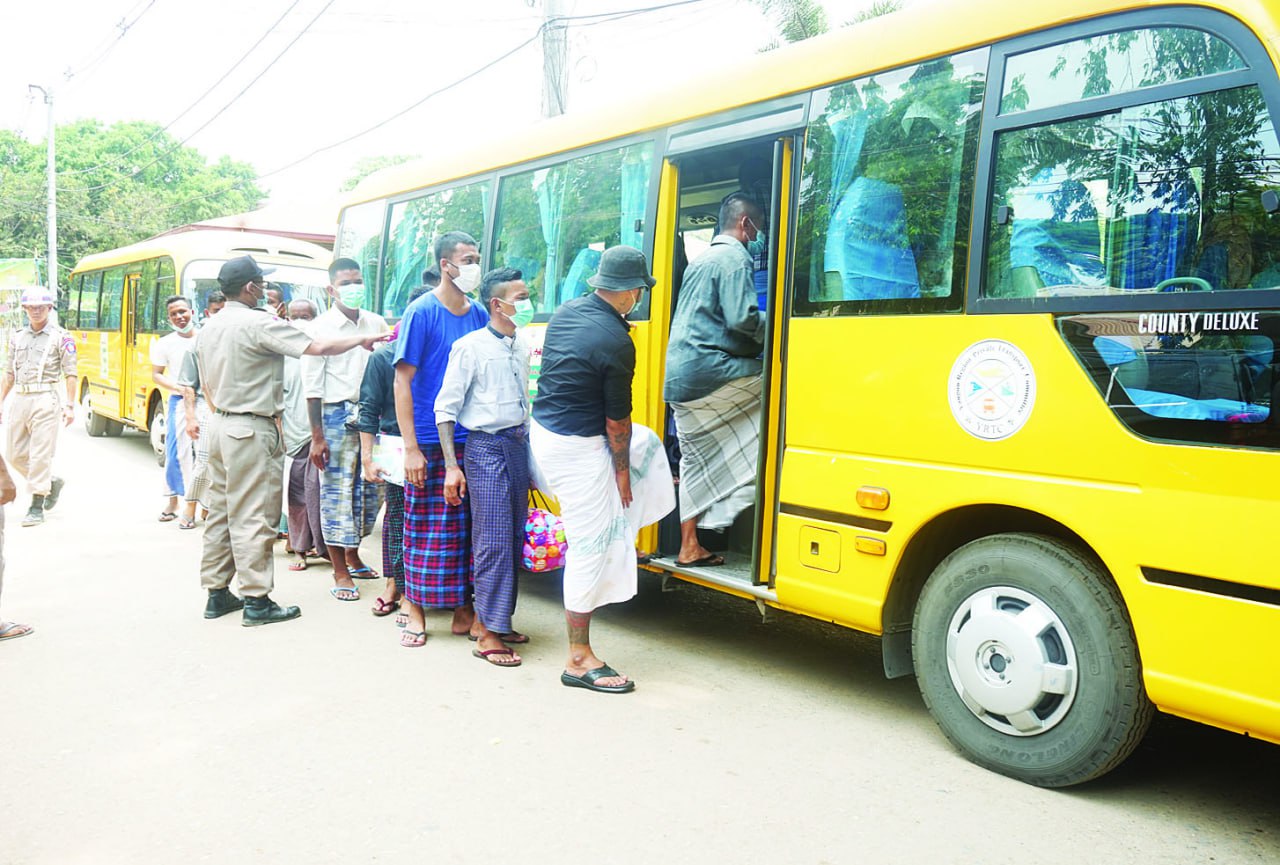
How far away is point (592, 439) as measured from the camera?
15.5 feet

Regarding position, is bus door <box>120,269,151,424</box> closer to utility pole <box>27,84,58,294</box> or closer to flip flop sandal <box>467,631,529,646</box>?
flip flop sandal <box>467,631,529,646</box>

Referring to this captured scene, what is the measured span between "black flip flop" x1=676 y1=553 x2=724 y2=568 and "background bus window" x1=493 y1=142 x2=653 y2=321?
1.34 metres

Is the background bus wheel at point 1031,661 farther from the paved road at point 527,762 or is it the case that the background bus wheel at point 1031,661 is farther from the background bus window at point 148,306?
the background bus window at point 148,306

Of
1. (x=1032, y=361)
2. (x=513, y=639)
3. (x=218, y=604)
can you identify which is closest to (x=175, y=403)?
(x=218, y=604)

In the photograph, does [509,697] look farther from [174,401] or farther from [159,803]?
[174,401]

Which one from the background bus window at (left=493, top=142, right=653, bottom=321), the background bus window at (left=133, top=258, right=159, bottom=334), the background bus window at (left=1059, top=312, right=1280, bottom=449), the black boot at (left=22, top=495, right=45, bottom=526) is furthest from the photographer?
the background bus window at (left=133, top=258, right=159, bottom=334)

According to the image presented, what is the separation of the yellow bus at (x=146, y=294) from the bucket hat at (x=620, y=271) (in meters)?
8.14

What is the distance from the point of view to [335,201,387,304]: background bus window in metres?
8.59

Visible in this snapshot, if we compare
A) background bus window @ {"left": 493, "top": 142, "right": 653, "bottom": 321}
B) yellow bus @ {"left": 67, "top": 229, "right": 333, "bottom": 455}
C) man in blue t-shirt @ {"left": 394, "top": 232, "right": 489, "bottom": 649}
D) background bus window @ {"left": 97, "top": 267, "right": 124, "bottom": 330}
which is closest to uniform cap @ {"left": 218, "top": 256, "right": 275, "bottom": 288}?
man in blue t-shirt @ {"left": 394, "top": 232, "right": 489, "bottom": 649}

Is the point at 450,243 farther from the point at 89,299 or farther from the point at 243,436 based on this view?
the point at 89,299

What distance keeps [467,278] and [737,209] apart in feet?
4.68

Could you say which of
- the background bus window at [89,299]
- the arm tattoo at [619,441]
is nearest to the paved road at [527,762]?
the arm tattoo at [619,441]

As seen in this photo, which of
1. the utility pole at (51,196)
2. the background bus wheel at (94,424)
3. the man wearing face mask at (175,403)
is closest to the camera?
the man wearing face mask at (175,403)

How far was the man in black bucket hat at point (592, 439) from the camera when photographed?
4.60 metres
